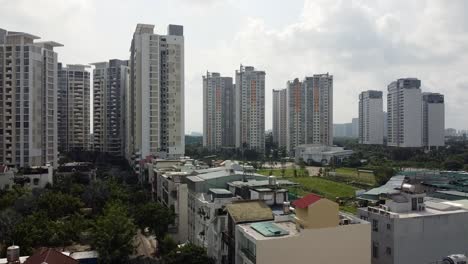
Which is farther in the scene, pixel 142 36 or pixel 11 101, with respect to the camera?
pixel 142 36

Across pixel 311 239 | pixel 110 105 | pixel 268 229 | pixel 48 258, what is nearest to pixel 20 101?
pixel 110 105

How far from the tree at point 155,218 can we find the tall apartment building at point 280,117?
54.2 metres

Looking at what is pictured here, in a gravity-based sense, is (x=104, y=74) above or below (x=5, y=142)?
above

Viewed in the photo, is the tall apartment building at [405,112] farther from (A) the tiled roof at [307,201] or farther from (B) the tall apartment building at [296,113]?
(A) the tiled roof at [307,201]

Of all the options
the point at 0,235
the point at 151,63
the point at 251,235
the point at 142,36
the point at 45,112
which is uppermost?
the point at 142,36

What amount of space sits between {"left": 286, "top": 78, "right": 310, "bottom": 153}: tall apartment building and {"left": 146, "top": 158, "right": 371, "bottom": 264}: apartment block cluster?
4752cm

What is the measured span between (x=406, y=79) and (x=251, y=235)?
60585 mm

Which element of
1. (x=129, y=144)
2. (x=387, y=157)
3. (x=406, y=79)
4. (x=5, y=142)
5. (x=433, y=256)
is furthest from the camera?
(x=406, y=79)

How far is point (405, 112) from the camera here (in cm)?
6556

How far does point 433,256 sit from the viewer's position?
43.6ft

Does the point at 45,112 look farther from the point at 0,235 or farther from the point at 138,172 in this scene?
the point at 0,235

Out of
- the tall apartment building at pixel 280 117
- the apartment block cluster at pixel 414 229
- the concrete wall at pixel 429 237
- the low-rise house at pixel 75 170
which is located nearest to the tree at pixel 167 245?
the apartment block cluster at pixel 414 229

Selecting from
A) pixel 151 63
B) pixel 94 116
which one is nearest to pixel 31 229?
pixel 151 63

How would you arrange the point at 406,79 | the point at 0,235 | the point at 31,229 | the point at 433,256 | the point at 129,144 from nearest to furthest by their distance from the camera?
1. the point at 433,256
2. the point at 31,229
3. the point at 0,235
4. the point at 129,144
5. the point at 406,79
